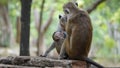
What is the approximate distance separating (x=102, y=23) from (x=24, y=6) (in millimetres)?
18046

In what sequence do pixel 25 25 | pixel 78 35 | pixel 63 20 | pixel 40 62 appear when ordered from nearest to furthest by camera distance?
pixel 40 62
pixel 78 35
pixel 63 20
pixel 25 25

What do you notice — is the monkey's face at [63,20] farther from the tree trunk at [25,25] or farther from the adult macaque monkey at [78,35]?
the tree trunk at [25,25]

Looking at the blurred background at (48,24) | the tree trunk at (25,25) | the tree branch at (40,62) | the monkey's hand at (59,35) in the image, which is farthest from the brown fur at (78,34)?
the blurred background at (48,24)

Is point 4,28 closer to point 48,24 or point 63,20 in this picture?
point 48,24

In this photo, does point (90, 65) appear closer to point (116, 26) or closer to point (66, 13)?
point (66, 13)

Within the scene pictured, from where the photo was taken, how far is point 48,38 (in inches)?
1292

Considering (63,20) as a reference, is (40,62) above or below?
below

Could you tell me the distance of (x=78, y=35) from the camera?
17.3ft

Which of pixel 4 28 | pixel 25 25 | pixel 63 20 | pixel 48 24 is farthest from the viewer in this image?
pixel 4 28

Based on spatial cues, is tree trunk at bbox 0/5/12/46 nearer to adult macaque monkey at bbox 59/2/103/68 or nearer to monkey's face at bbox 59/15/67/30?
monkey's face at bbox 59/15/67/30

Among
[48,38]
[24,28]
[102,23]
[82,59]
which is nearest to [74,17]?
[82,59]

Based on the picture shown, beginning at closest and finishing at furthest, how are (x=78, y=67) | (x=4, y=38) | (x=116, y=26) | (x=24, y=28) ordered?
(x=78, y=67), (x=24, y=28), (x=4, y=38), (x=116, y=26)

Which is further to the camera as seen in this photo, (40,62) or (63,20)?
(63,20)

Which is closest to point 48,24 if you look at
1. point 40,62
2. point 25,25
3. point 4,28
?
point 4,28
